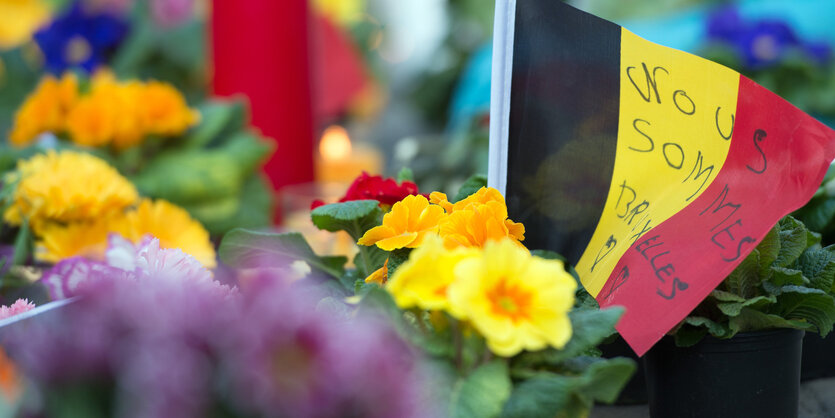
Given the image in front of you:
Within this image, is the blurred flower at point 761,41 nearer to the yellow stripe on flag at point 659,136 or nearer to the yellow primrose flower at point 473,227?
the yellow stripe on flag at point 659,136

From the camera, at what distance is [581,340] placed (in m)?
0.44

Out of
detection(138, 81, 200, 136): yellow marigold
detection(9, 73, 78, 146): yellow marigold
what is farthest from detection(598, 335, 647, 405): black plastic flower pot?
detection(9, 73, 78, 146): yellow marigold

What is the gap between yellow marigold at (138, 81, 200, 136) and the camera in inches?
46.8

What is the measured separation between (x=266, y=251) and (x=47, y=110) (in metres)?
0.72

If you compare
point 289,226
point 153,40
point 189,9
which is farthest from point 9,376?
point 189,9

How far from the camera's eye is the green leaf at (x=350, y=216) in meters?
0.60

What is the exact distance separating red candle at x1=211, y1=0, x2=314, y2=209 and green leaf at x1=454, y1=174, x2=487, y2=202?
1.25 m

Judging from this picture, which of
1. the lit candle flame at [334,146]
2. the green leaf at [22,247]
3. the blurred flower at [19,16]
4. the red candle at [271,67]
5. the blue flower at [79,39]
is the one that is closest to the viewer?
the green leaf at [22,247]

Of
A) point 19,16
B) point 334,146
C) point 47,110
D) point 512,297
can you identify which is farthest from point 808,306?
point 19,16

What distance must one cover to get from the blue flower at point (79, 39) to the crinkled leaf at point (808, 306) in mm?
1832

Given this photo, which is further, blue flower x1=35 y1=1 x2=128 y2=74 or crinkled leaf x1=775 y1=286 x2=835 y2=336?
blue flower x1=35 y1=1 x2=128 y2=74

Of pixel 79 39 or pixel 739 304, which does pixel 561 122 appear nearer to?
pixel 739 304

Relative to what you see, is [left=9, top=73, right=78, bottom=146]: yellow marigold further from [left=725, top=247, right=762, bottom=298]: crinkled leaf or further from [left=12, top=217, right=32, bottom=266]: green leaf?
[left=725, top=247, right=762, bottom=298]: crinkled leaf

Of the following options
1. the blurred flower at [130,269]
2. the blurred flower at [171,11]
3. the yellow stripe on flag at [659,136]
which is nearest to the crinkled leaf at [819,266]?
the yellow stripe on flag at [659,136]
